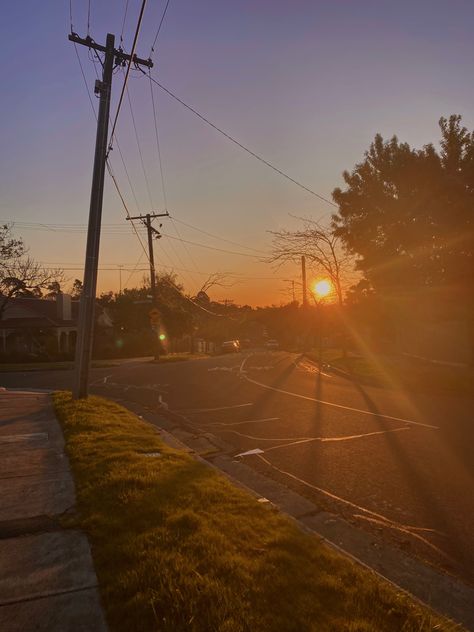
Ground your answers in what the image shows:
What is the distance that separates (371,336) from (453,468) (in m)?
A: 37.5

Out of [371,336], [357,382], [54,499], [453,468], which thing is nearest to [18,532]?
[54,499]

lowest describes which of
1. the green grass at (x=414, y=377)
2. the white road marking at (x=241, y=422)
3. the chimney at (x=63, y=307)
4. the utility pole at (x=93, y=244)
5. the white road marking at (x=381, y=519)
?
the white road marking at (x=381, y=519)

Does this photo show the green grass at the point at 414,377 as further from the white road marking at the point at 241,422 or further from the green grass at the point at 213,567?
the green grass at the point at 213,567

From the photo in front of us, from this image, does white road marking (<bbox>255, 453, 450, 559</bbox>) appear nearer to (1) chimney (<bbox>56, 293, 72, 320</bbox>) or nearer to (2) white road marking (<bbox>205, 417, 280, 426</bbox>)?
(2) white road marking (<bbox>205, 417, 280, 426</bbox>)

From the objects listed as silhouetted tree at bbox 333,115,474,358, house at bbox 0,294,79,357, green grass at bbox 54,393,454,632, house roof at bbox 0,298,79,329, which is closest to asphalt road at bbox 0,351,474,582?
green grass at bbox 54,393,454,632

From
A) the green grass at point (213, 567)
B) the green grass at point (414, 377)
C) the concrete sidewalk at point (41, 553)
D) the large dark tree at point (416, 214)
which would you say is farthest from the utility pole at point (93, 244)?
the large dark tree at point (416, 214)

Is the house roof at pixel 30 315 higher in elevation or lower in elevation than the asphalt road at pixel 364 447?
higher

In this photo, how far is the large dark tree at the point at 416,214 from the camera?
21422 mm

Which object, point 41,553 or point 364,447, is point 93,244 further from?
point 41,553

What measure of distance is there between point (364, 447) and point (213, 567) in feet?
18.5

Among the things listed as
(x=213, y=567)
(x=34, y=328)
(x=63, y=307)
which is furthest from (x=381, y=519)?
(x=63, y=307)

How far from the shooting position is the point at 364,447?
9.09m

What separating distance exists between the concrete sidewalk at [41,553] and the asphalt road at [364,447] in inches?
113

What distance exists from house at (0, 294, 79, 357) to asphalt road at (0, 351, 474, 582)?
3079 centimetres
